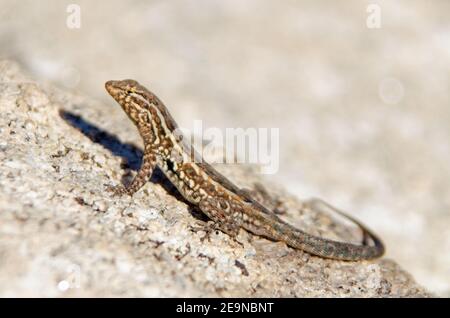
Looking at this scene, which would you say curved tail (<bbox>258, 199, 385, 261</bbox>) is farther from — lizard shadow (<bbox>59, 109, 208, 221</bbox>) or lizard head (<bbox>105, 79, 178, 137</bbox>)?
lizard head (<bbox>105, 79, 178, 137</bbox>)

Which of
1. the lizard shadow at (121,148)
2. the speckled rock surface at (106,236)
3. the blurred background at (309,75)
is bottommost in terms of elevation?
the speckled rock surface at (106,236)

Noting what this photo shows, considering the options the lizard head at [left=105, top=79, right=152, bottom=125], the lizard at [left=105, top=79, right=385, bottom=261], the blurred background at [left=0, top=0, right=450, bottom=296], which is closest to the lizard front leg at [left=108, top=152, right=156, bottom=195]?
the lizard at [left=105, top=79, right=385, bottom=261]

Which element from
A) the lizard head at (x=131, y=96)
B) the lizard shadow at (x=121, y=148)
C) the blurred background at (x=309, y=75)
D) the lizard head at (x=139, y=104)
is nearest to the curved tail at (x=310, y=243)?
the lizard shadow at (x=121, y=148)

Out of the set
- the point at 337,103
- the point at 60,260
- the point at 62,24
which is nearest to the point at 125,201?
the point at 60,260

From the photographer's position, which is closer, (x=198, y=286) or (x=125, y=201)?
(x=198, y=286)

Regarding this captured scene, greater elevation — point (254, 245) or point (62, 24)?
point (62, 24)

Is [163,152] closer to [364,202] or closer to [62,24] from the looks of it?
[364,202]

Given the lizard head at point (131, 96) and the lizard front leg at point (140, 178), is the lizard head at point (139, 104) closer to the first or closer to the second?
the lizard head at point (131, 96)

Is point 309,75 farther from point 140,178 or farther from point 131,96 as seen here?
point 140,178
